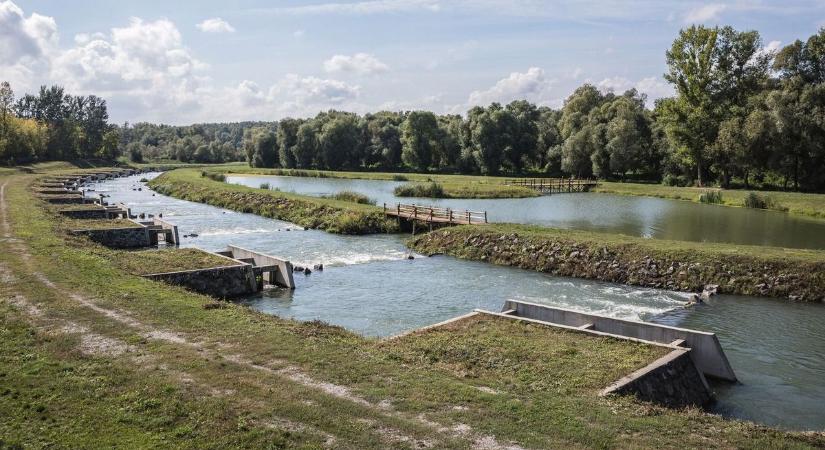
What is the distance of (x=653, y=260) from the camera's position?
31.8m

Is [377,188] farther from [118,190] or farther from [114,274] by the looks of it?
[114,274]

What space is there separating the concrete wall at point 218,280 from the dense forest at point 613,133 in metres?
64.7

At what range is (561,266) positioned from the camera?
1332 inches

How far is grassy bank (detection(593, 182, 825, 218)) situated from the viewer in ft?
200

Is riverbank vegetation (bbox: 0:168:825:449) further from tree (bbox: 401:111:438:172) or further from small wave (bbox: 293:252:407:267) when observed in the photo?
tree (bbox: 401:111:438:172)

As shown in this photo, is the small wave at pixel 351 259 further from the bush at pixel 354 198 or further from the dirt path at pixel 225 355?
the bush at pixel 354 198

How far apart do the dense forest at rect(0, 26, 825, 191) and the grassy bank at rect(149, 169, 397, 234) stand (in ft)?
157

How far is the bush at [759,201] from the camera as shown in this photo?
65375 millimetres

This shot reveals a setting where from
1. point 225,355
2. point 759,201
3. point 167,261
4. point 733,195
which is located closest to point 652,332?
point 225,355

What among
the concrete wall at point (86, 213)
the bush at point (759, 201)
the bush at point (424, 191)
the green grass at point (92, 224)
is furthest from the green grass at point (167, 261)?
the bush at point (759, 201)

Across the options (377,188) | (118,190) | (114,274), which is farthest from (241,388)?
(118,190)

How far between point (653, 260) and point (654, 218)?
88.6 feet

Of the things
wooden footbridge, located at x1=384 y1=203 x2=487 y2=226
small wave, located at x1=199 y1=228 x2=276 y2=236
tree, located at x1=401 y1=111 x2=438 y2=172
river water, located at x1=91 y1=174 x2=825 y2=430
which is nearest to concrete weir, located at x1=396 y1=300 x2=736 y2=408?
river water, located at x1=91 y1=174 x2=825 y2=430

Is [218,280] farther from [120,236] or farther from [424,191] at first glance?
[424,191]
